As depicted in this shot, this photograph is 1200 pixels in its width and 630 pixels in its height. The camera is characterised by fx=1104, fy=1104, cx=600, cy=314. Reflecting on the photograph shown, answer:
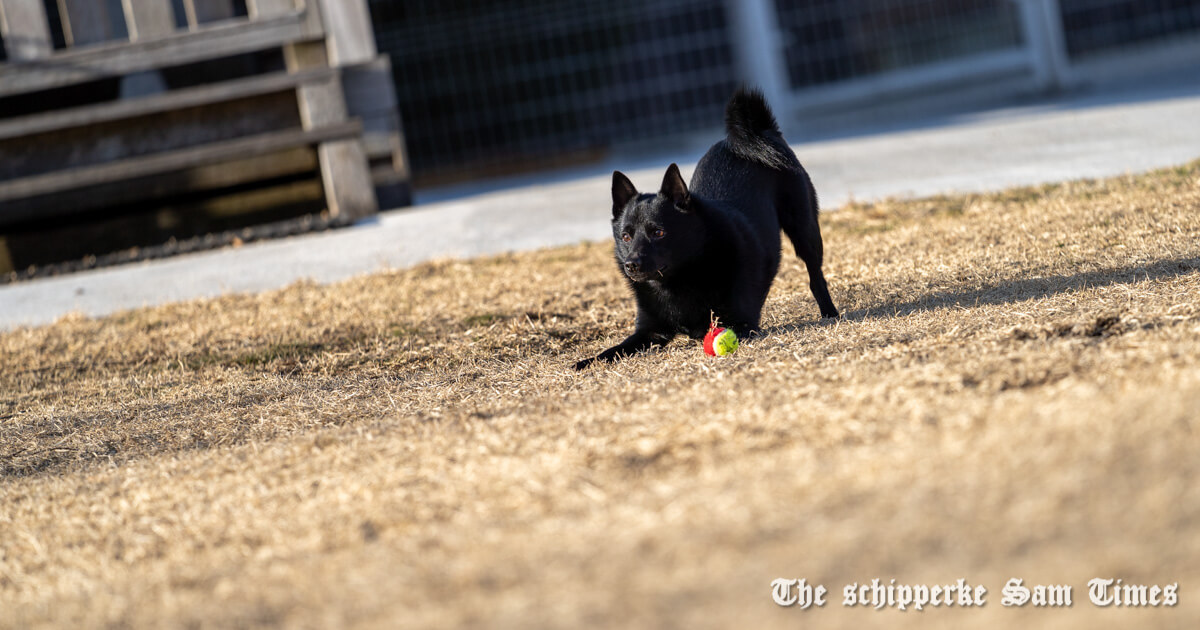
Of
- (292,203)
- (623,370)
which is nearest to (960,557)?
(623,370)

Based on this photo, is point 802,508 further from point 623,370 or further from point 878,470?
point 623,370

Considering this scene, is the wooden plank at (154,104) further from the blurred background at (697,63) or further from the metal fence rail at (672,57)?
the metal fence rail at (672,57)

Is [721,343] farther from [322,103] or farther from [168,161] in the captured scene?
[168,161]

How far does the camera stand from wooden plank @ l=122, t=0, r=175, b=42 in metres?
7.74

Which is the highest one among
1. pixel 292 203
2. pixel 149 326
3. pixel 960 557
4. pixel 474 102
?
pixel 474 102

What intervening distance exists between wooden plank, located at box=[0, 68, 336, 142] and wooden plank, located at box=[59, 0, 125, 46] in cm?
50

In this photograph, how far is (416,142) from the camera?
1118 centimetres

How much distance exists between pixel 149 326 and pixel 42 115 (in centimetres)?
325

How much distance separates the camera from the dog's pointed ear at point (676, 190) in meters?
4.09

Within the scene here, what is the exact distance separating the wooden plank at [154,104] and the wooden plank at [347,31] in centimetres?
19

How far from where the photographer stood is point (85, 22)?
7.94m

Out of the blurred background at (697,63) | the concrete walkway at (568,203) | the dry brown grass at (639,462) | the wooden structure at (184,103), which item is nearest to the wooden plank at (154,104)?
the wooden structure at (184,103)

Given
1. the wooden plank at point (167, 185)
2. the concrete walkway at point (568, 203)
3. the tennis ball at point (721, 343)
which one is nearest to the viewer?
the tennis ball at point (721, 343)

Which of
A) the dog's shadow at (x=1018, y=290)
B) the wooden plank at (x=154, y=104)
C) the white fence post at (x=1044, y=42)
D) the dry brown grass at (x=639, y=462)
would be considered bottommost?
the dog's shadow at (x=1018, y=290)
